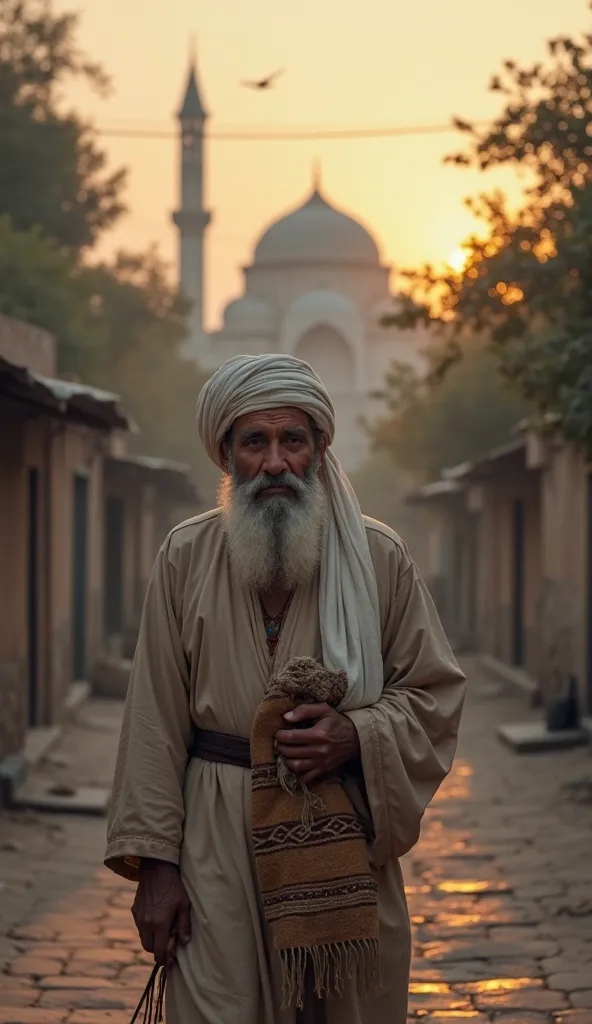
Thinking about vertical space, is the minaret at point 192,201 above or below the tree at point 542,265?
above

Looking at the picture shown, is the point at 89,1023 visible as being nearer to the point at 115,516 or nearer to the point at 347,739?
the point at 347,739

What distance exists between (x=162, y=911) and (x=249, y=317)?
65.8m

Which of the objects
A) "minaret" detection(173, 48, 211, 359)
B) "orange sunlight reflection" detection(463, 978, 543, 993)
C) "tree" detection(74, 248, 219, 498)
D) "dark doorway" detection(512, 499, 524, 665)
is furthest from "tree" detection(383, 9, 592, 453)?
"minaret" detection(173, 48, 211, 359)

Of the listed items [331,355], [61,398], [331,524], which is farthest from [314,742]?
[331,355]

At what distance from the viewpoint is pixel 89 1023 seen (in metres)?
4.81

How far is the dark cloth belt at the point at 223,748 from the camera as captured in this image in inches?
125

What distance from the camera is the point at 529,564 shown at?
1628cm

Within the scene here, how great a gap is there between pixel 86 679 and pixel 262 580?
12.0m

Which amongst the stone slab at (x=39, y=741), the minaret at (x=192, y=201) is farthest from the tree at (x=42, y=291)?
the minaret at (x=192, y=201)

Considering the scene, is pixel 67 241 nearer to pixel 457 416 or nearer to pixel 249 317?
pixel 457 416

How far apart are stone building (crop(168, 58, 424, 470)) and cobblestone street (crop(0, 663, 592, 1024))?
55969 millimetres

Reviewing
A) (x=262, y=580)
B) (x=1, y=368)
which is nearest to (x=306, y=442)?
(x=262, y=580)

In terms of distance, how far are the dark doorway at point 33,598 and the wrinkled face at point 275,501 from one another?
320 inches

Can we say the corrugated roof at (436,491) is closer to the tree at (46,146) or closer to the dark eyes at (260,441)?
the tree at (46,146)
